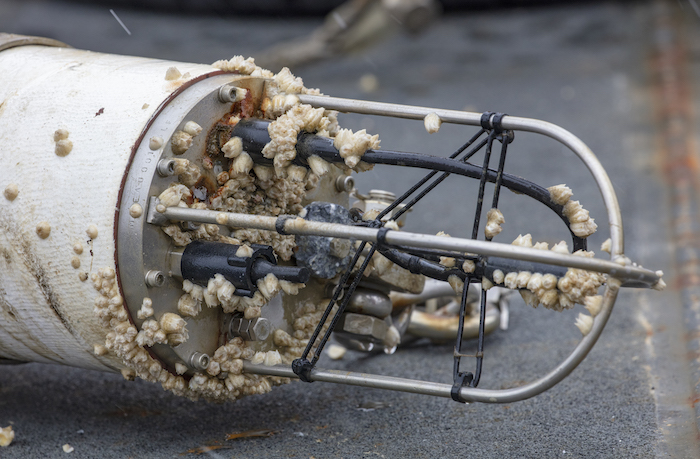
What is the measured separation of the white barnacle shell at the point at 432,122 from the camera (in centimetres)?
138

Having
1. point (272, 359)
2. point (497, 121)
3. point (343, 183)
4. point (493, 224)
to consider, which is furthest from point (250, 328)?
point (497, 121)

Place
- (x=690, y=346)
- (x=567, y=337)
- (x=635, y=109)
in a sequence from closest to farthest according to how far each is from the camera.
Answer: (x=690, y=346) → (x=567, y=337) → (x=635, y=109)

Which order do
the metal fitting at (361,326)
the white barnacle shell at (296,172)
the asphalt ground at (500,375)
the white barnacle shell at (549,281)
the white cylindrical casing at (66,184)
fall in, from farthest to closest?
the metal fitting at (361,326) → the asphalt ground at (500,375) → the white barnacle shell at (296,172) → the white cylindrical casing at (66,184) → the white barnacle shell at (549,281)

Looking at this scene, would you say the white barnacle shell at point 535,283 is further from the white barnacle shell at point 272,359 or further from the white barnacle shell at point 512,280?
the white barnacle shell at point 272,359

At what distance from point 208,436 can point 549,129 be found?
98 cm

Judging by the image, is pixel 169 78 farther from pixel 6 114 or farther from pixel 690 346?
pixel 690 346

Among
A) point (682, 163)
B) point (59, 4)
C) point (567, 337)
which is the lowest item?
point (567, 337)

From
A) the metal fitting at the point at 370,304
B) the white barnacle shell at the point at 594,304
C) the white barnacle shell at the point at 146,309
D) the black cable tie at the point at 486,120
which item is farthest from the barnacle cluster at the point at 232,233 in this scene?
the white barnacle shell at the point at 594,304

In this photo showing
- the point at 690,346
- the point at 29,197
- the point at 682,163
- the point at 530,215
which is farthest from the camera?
the point at 682,163

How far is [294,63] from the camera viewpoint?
447cm

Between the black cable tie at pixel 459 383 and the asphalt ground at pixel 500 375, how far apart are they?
270 mm

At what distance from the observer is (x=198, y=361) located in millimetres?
1439

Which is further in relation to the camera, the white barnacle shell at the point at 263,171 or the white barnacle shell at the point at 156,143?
the white barnacle shell at the point at 263,171

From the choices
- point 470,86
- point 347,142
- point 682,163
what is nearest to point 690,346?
point 347,142
